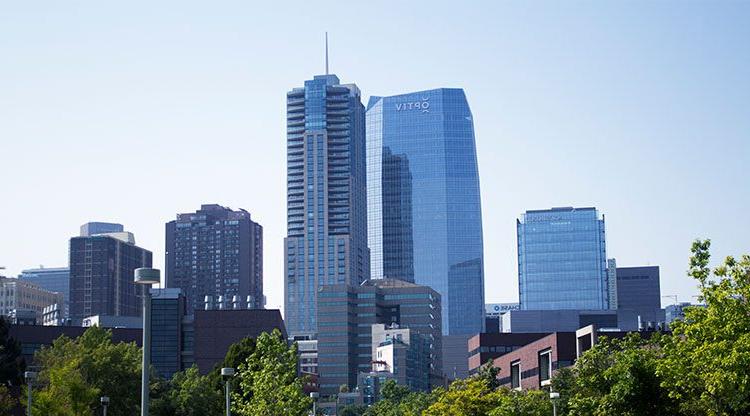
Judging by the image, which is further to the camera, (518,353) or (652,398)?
(518,353)

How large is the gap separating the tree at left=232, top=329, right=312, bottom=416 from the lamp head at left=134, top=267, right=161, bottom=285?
4160cm

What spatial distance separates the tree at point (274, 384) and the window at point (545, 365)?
2379 inches

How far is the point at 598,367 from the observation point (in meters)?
76.2

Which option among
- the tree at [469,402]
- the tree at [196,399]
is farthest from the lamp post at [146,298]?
the tree at [196,399]

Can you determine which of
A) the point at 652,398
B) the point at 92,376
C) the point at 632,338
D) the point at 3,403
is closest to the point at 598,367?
the point at 632,338

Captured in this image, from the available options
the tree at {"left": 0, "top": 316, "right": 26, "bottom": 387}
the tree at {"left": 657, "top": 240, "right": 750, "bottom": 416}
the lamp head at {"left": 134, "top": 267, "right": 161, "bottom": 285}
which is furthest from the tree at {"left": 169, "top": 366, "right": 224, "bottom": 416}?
the lamp head at {"left": 134, "top": 267, "right": 161, "bottom": 285}

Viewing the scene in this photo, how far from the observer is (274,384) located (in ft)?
249

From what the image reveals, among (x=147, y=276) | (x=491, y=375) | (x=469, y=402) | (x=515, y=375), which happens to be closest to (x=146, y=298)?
(x=147, y=276)

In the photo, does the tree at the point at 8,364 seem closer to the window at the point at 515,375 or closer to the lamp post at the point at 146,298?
the window at the point at 515,375

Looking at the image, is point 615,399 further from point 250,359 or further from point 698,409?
point 250,359

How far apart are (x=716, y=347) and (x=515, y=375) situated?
10691 cm

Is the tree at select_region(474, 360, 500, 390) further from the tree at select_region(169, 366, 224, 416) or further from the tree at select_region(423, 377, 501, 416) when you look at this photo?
the tree at select_region(423, 377, 501, 416)

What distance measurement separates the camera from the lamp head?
108 feet

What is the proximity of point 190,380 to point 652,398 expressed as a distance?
6751 cm
